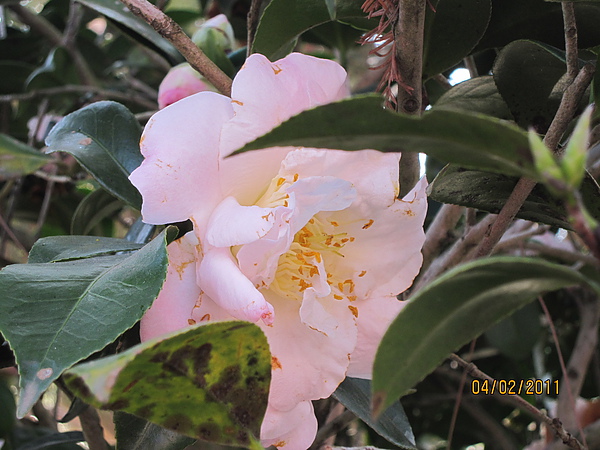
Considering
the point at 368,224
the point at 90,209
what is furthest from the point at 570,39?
the point at 90,209

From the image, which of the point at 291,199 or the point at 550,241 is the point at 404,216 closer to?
the point at 291,199

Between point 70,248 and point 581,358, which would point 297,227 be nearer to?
point 70,248

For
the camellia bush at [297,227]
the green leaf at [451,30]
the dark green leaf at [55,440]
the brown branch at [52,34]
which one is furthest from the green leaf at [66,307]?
the brown branch at [52,34]

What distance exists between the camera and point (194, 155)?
1.45 feet

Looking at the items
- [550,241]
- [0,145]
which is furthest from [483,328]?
[550,241]

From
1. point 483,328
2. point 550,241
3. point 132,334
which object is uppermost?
point 483,328

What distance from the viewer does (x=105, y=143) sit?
0.62 metres

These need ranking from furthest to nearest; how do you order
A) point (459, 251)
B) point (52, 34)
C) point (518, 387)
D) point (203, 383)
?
point (52, 34) < point (518, 387) < point (459, 251) < point (203, 383)

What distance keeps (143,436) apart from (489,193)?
32 cm

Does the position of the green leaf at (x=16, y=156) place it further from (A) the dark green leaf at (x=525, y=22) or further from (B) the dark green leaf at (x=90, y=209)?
(A) the dark green leaf at (x=525, y=22)

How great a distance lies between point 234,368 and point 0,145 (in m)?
0.18

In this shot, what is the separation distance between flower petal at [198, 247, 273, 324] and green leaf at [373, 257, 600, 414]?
0.11m

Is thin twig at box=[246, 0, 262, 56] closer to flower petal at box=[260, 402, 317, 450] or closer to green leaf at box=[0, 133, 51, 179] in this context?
green leaf at box=[0, 133, 51, 179]

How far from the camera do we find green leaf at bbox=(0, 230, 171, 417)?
35cm
